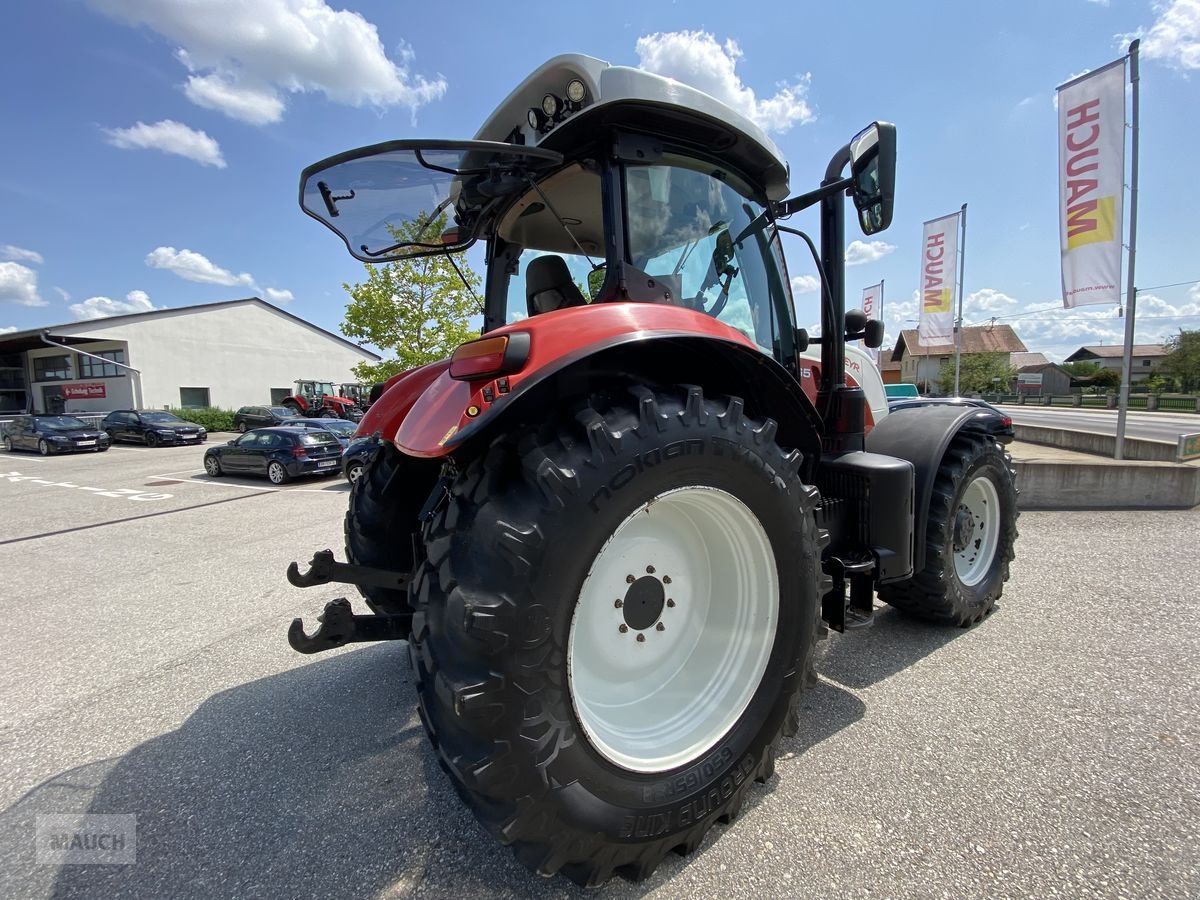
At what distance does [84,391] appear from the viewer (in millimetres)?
34688

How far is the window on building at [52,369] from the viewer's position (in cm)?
3656

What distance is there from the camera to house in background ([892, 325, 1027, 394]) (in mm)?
63031

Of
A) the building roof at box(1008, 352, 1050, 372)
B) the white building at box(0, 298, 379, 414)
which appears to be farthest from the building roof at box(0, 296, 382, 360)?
the building roof at box(1008, 352, 1050, 372)

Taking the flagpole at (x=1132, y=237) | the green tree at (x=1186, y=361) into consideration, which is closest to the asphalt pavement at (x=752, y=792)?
the flagpole at (x=1132, y=237)

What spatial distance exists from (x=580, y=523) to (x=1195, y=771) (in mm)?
2624

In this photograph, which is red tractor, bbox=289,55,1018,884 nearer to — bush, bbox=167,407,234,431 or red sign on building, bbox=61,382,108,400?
bush, bbox=167,407,234,431

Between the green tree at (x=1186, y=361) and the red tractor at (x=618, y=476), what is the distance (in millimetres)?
61765

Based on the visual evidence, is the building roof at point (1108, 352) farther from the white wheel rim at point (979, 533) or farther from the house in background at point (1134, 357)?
the white wheel rim at point (979, 533)

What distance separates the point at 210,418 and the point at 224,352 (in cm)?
791

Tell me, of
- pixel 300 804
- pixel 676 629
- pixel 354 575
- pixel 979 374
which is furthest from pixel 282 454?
pixel 979 374

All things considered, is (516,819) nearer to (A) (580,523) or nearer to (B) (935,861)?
(A) (580,523)

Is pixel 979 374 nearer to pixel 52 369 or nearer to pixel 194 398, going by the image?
pixel 194 398

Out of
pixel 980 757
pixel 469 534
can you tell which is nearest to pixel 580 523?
pixel 469 534

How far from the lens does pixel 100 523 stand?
317 inches
